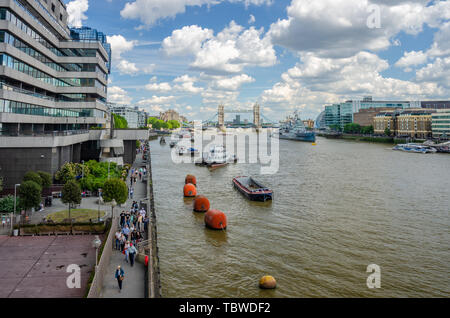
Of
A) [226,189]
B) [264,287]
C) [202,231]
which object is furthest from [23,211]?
[226,189]

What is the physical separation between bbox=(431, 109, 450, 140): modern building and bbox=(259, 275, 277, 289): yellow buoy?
135 meters

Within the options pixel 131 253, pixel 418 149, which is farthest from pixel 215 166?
pixel 418 149

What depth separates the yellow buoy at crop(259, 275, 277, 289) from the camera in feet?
58.2

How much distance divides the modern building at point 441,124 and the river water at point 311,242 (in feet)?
344

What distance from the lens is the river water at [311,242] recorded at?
18438 millimetres

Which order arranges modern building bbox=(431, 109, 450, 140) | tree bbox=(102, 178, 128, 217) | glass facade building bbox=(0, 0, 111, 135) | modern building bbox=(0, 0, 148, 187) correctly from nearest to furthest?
1. tree bbox=(102, 178, 128, 217)
2. modern building bbox=(0, 0, 148, 187)
3. glass facade building bbox=(0, 0, 111, 135)
4. modern building bbox=(431, 109, 450, 140)

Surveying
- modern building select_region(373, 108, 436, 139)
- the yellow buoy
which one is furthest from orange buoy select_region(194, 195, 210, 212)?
modern building select_region(373, 108, 436, 139)

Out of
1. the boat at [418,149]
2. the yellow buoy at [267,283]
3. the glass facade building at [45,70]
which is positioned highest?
the glass facade building at [45,70]

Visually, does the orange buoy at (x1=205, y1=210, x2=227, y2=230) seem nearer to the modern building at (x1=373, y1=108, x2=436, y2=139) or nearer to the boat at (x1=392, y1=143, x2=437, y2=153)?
the boat at (x1=392, y1=143, x2=437, y2=153)

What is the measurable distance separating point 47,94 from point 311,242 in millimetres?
43882

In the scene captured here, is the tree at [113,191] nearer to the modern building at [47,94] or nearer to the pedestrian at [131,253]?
the pedestrian at [131,253]

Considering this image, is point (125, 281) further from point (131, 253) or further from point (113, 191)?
point (113, 191)

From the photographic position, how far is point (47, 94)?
5038 cm

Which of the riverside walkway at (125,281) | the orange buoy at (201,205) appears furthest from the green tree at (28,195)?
the orange buoy at (201,205)
